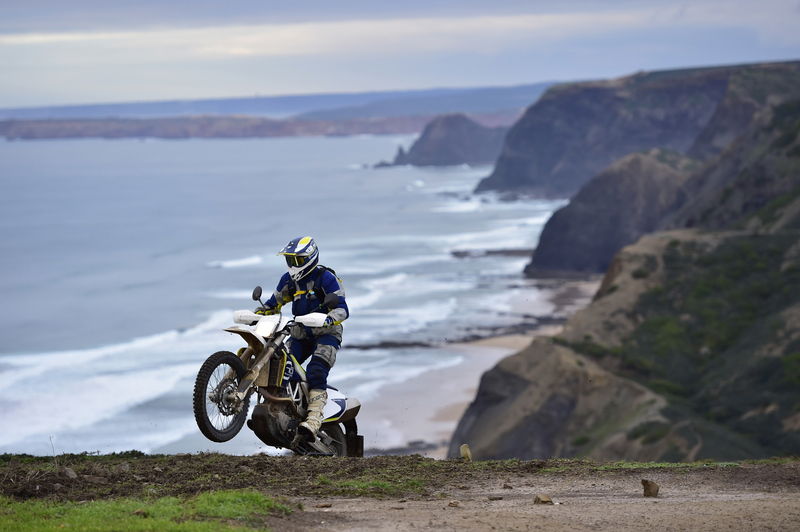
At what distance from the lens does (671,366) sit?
137 feet

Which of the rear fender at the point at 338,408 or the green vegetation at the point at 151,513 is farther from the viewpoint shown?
the rear fender at the point at 338,408

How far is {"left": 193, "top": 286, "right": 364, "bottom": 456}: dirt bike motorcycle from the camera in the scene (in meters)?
11.8

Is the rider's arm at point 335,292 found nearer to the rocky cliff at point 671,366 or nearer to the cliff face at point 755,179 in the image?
the rocky cliff at point 671,366

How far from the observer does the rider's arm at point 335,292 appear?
41.7 ft

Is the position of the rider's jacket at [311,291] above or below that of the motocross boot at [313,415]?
above

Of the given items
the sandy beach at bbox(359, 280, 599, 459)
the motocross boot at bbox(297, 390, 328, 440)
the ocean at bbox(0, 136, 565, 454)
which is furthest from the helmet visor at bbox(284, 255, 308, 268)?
the sandy beach at bbox(359, 280, 599, 459)

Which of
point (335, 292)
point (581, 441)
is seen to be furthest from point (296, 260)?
point (581, 441)

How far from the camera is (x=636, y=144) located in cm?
15000

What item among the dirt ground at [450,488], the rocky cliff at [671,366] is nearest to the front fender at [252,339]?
the dirt ground at [450,488]

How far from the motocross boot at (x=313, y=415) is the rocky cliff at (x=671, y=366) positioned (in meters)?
19.9

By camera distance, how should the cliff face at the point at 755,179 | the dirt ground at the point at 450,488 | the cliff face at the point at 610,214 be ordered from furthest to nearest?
the cliff face at the point at 610,214 → the cliff face at the point at 755,179 → the dirt ground at the point at 450,488

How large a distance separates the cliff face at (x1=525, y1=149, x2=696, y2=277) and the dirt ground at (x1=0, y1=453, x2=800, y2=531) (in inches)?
3217

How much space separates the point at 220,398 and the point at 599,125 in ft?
492

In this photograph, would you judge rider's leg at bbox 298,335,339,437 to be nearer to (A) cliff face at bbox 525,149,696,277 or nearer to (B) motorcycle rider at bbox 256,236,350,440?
(B) motorcycle rider at bbox 256,236,350,440
